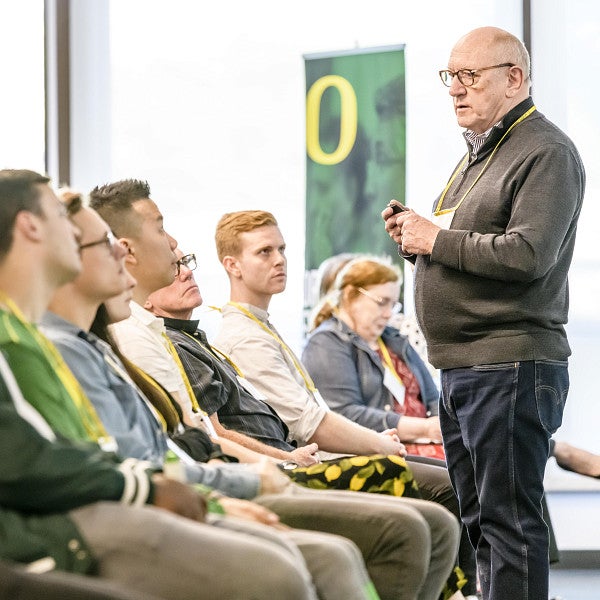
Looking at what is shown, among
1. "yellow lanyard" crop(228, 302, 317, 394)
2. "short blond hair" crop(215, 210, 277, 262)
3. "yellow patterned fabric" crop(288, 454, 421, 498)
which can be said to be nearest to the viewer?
"yellow patterned fabric" crop(288, 454, 421, 498)

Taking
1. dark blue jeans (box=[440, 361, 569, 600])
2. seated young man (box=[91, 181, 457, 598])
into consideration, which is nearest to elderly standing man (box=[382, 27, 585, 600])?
dark blue jeans (box=[440, 361, 569, 600])

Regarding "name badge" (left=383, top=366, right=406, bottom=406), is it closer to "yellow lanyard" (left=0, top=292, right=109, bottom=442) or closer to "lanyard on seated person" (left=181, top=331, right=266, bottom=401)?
"lanyard on seated person" (left=181, top=331, right=266, bottom=401)

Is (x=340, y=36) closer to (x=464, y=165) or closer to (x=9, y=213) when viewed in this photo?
(x=464, y=165)

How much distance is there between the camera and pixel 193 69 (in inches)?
202

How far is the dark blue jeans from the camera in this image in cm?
287

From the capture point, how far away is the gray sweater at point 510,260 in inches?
113

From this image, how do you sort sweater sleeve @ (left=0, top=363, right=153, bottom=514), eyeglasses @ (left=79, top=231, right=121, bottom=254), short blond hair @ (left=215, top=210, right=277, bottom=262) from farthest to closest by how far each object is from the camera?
1. short blond hair @ (left=215, top=210, right=277, bottom=262)
2. eyeglasses @ (left=79, top=231, right=121, bottom=254)
3. sweater sleeve @ (left=0, top=363, right=153, bottom=514)

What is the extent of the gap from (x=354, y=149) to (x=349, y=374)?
4.23 ft

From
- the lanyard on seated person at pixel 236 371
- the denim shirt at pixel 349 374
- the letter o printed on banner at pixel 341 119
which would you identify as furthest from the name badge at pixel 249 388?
the letter o printed on banner at pixel 341 119

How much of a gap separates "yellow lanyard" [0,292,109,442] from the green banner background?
3253 mm

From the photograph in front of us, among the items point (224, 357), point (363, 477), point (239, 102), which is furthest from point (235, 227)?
point (363, 477)

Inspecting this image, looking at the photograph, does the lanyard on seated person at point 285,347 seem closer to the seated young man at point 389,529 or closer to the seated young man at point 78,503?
the seated young man at point 389,529

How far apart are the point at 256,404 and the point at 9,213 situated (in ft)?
5.55

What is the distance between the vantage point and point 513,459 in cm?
288
